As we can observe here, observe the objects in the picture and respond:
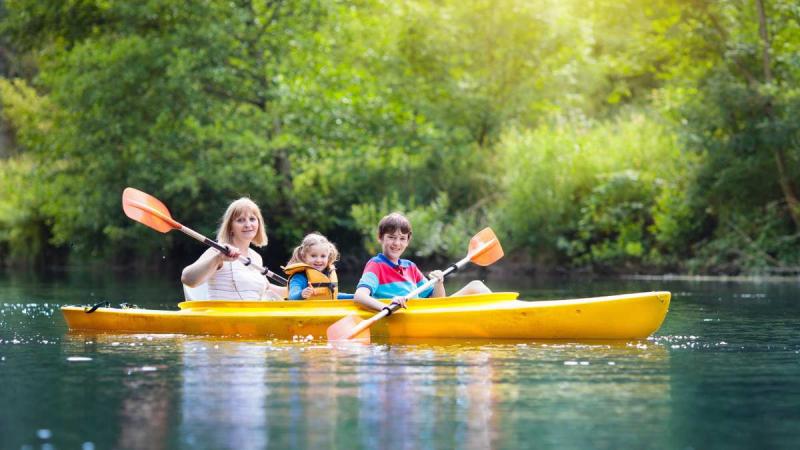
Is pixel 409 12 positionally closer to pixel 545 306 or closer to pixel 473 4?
pixel 473 4

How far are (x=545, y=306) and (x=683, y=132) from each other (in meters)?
9.90

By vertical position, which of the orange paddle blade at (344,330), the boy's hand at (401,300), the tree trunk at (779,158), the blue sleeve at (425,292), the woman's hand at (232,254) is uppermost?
the tree trunk at (779,158)

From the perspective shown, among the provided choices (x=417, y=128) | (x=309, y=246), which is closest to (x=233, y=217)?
(x=309, y=246)

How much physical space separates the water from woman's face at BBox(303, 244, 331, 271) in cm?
87

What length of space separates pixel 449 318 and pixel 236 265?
182 centimetres

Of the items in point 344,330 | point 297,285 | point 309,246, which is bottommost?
point 344,330

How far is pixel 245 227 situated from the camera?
909 cm

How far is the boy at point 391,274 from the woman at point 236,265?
93 centimetres

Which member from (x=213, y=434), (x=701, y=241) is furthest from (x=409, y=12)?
(x=213, y=434)

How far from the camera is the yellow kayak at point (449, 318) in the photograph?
8242mm

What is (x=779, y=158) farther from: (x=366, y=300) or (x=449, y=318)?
(x=366, y=300)

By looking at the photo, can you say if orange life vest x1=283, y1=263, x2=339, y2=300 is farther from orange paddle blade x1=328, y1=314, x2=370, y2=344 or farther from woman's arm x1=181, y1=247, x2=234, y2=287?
orange paddle blade x1=328, y1=314, x2=370, y2=344

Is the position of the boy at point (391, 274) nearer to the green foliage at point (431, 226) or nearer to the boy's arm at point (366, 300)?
the boy's arm at point (366, 300)

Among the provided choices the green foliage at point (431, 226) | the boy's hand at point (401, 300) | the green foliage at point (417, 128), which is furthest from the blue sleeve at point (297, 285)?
the green foliage at point (431, 226)
